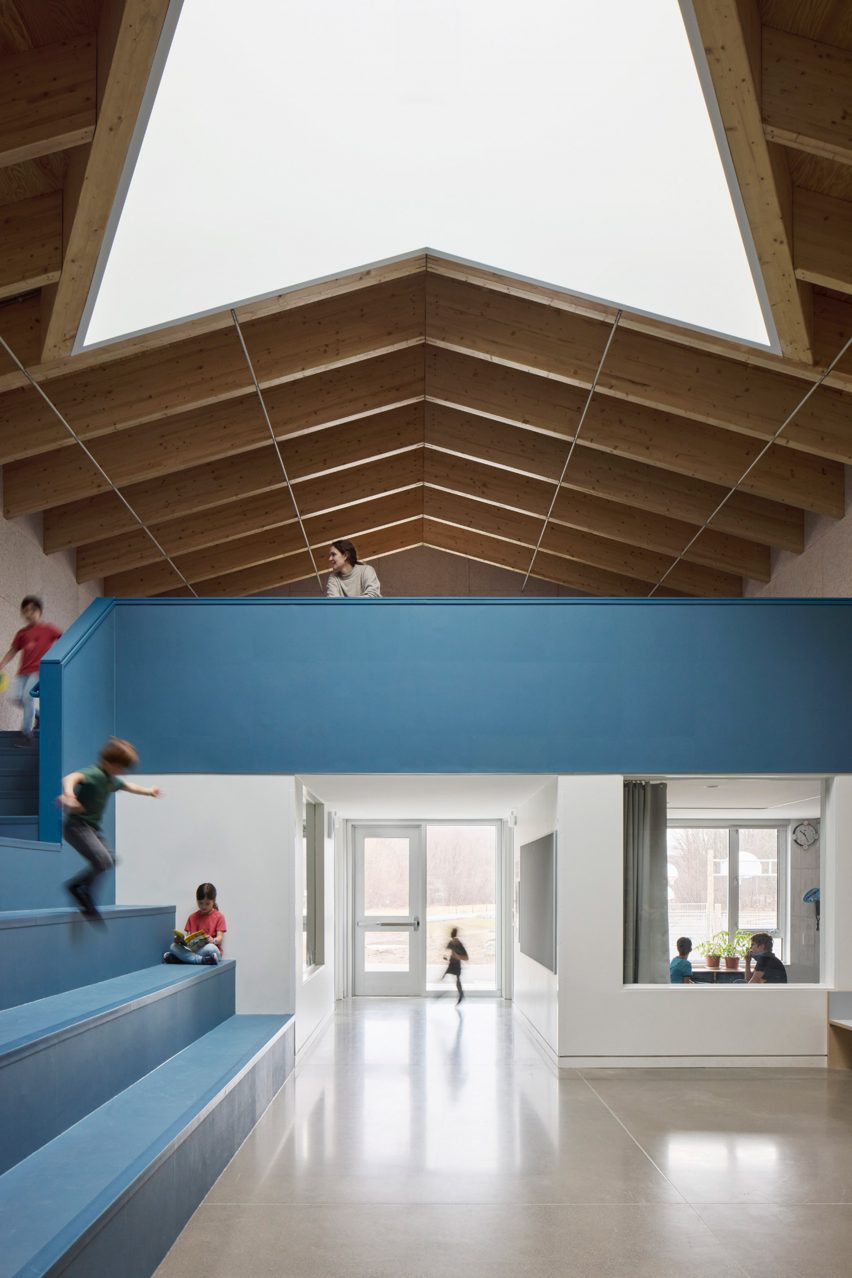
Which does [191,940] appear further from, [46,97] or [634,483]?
[634,483]

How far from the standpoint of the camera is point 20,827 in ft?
29.0

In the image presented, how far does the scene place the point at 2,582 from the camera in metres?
11.7

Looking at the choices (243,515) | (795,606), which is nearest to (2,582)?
(243,515)

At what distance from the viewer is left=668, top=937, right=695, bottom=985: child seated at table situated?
1084 cm

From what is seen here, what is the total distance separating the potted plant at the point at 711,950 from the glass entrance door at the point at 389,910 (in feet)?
23.6

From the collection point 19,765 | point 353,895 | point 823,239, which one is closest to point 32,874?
point 19,765

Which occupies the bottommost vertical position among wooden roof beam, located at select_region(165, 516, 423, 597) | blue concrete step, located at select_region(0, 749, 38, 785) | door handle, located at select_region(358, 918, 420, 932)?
door handle, located at select_region(358, 918, 420, 932)

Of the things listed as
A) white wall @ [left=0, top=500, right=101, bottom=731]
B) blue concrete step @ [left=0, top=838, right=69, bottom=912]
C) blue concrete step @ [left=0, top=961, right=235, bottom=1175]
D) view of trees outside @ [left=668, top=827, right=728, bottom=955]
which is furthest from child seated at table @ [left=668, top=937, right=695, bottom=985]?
white wall @ [left=0, top=500, right=101, bottom=731]

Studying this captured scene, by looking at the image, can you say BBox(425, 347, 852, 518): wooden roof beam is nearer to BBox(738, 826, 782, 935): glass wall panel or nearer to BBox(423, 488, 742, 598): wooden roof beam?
BBox(738, 826, 782, 935): glass wall panel

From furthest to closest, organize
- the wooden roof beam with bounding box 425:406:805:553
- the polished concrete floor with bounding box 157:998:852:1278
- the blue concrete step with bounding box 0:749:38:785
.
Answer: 1. the wooden roof beam with bounding box 425:406:805:553
2. the blue concrete step with bounding box 0:749:38:785
3. the polished concrete floor with bounding box 157:998:852:1278

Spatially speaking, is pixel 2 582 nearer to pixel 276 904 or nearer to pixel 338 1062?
pixel 276 904

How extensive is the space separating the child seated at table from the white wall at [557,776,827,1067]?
0.10 meters

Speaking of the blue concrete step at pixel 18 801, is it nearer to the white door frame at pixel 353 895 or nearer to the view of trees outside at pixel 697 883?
the view of trees outside at pixel 697 883

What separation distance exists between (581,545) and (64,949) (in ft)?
34.9
